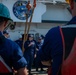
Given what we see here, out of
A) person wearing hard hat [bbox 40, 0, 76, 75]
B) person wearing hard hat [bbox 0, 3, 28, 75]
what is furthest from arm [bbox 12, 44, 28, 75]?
person wearing hard hat [bbox 40, 0, 76, 75]

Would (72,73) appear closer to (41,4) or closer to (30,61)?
(30,61)

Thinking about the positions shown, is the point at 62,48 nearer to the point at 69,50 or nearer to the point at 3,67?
the point at 69,50

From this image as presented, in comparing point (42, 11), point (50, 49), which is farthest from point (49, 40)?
point (42, 11)

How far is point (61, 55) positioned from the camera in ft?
7.79

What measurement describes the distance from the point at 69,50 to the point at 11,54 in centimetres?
61

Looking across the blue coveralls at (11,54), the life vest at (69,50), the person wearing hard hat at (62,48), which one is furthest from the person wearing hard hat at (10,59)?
the life vest at (69,50)

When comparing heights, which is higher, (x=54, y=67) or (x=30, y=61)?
(x=54, y=67)

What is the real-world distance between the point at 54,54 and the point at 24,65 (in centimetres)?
47

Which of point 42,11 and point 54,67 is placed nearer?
point 54,67

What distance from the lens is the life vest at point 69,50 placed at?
2283 millimetres

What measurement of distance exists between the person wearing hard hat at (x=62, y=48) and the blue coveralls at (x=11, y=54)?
1.06 feet

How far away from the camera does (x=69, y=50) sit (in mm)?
2334

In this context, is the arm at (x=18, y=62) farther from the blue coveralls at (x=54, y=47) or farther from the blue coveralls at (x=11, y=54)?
the blue coveralls at (x=54, y=47)

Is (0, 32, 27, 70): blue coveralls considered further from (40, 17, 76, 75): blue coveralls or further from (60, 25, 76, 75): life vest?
(60, 25, 76, 75): life vest
